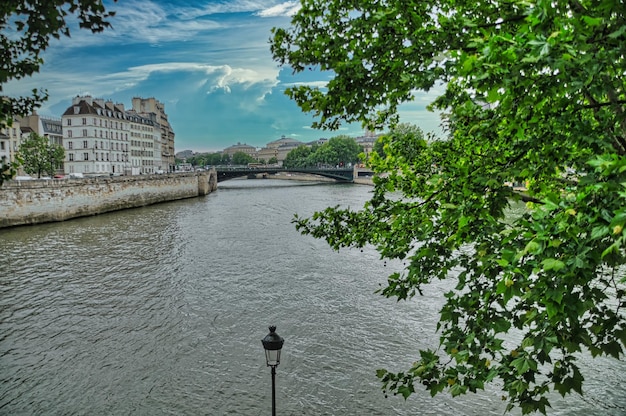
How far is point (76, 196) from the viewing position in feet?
126

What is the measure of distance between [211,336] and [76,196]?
1232 inches

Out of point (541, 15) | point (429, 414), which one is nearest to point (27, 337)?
point (429, 414)

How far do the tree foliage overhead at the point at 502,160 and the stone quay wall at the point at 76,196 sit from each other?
32.8m

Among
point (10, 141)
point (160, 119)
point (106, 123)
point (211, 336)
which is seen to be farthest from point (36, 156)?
point (160, 119)

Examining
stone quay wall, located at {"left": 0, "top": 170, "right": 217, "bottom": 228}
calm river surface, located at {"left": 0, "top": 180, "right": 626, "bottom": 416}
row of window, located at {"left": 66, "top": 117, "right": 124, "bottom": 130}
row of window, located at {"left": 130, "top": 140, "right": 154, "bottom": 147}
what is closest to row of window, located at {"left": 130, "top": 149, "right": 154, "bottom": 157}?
row of window, located at {"left": 130, "top": 140, "right": 154, "bottom": 147}

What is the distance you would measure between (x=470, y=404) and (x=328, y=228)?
5543 millimetres

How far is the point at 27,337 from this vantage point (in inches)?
507

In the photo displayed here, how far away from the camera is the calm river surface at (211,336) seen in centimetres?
970

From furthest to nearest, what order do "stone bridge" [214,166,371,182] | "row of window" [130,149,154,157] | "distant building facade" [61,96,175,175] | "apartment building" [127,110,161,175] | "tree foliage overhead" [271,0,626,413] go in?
"row of window" [130,149,154,157]
"apartment building" [127,110,161,175]
"stone bridge" [214,166,371,182]
"distant building facade" [61,96,175,175]
"tree foliage overhead" [271,0,626,413]

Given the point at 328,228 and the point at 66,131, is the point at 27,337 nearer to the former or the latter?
the point at 328,228

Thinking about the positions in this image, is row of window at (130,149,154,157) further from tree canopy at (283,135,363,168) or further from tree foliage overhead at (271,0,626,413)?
tree foliage overhead at (271,0,626,413)

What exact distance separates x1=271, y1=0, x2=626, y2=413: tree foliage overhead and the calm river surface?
4.86m

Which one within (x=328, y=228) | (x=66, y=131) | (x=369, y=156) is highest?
(x=66, y=131)

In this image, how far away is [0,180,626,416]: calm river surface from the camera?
9703mm
